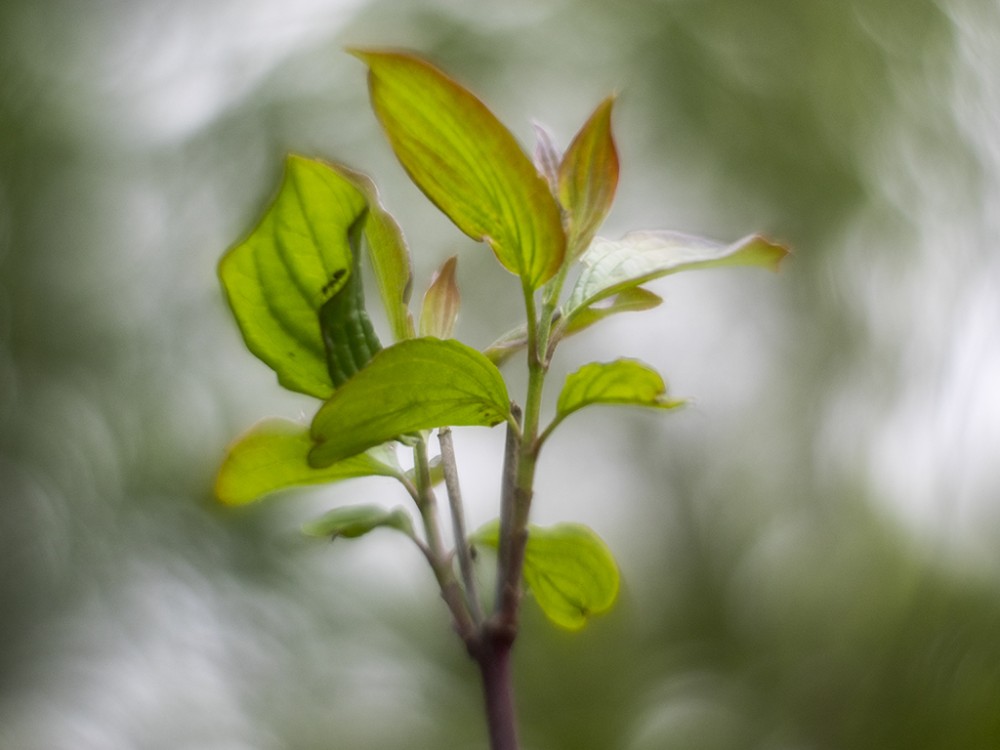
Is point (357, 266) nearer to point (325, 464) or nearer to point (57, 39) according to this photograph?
point (325, 464)

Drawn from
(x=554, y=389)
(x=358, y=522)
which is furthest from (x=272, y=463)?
(x=554, y=389)

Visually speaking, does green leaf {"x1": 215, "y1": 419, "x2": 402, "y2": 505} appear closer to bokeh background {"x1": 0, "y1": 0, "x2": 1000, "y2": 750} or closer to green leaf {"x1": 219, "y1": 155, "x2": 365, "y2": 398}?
green leaf {"x1": 219, "y1": 155, "x2": 365, "y2": 398}

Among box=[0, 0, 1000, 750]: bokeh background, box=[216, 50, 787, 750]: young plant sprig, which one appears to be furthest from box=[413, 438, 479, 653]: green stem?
box=[0, 0, 1000, 750]: bokeh background

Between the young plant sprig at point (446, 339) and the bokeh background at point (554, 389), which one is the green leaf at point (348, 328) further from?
the bokeh background at point (554, 389)

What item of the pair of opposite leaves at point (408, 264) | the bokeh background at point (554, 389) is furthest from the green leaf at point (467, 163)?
the bokeh background at point (554, 389)

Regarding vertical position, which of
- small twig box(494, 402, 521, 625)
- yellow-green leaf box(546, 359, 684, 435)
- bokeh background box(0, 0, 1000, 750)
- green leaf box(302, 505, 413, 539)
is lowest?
small twig box(494, 402, 521, 625)

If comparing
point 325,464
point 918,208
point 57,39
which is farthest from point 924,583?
point 57,39

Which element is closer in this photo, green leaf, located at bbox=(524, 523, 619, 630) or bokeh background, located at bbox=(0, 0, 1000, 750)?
green leaf, located at bbox=(524, 523, 619, 630)

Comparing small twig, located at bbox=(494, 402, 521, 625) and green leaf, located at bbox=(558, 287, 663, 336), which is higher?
green leaf, located at bbox=(558, 287, 663, 336)

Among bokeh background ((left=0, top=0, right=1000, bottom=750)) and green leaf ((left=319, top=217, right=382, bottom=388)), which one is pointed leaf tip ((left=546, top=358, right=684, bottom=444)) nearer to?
green leaf ((left=319, top=217, right=382, bottom=388))
